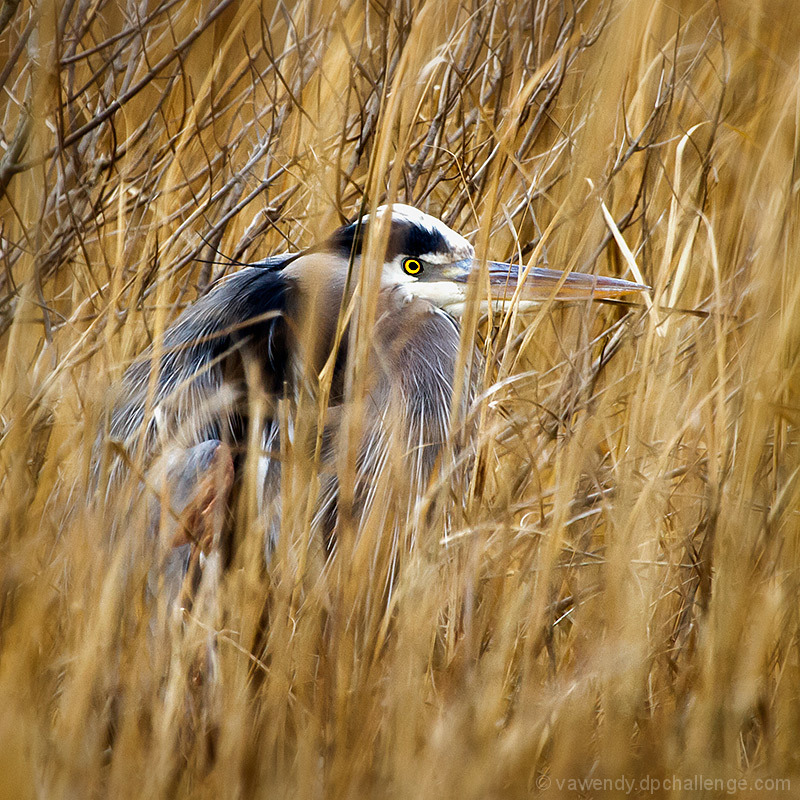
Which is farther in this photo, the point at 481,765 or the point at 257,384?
the point at 257,384

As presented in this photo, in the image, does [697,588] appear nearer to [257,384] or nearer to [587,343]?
[587,343]

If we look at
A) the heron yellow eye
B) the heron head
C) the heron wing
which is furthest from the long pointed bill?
the heron wing

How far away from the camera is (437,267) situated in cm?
164

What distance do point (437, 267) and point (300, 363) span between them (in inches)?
12.8

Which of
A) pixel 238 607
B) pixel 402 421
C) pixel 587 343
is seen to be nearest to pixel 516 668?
pixel 238 607

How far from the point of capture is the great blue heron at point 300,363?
57.2 inches

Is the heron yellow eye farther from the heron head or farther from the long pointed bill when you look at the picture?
the long pointed bill

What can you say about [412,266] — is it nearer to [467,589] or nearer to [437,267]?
[437,267]

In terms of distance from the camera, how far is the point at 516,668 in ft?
3.76

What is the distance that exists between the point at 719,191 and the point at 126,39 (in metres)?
1.12

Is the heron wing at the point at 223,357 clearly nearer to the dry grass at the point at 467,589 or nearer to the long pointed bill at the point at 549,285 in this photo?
the dry grass at the point at 467,589

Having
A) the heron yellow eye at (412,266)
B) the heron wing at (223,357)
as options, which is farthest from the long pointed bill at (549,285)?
the heron wing at (223,357)

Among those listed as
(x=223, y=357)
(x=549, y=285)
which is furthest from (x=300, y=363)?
(x=549, y=285)

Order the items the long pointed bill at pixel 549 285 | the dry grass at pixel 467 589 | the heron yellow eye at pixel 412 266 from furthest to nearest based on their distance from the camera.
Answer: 1. the heron yellow eye at pixel 412 266
2. the long pointed bill at pixel 549 285
3. the dry grass at pixel 467 589
